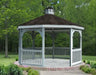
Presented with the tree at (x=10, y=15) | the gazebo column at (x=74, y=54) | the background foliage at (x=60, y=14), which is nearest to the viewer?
the gazebo column at (x=74, y=54)

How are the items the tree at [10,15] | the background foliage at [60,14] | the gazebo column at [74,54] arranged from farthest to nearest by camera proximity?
the background foliage at [60,14]
the tree at [10,15]
the gazebo column at [74,54]

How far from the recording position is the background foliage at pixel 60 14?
19981 millimetres

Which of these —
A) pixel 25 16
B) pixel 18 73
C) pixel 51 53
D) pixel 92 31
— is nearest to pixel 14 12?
pixel 25 16

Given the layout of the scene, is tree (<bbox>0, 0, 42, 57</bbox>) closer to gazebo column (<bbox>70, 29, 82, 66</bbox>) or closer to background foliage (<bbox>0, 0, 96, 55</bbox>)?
background foliage (<bbox>0, 0, 96, 55</bbox>)

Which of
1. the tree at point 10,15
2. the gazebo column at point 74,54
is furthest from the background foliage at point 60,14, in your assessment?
the gazebo column at point 74,54

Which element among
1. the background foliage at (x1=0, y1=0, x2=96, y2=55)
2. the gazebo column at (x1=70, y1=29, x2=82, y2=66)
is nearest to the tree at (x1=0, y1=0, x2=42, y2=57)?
the background foliage at (x1=0, y1=0, x2=96, y2=55)

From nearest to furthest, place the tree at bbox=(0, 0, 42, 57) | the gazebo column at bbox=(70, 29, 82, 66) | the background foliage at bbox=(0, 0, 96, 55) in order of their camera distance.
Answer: the gazebo column at bbox=(70, 29, 82, 66)
the tree at bbox=(0, 0, 42, 57)
the background foliage at bbox=(0, 0, 96, 55)

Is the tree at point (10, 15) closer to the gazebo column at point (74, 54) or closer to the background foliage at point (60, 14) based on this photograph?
the background foliage at point (60, 14)

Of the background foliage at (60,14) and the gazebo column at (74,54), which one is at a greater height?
the background foliage at (60,14)

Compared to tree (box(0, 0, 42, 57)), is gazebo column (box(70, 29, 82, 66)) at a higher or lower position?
lower

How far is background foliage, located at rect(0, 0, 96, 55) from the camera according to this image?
20.0m

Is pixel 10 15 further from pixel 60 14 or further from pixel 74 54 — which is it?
pixel 74 54

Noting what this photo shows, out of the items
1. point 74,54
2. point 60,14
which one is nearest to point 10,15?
point 60,14

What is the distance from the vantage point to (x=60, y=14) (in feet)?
88.9
